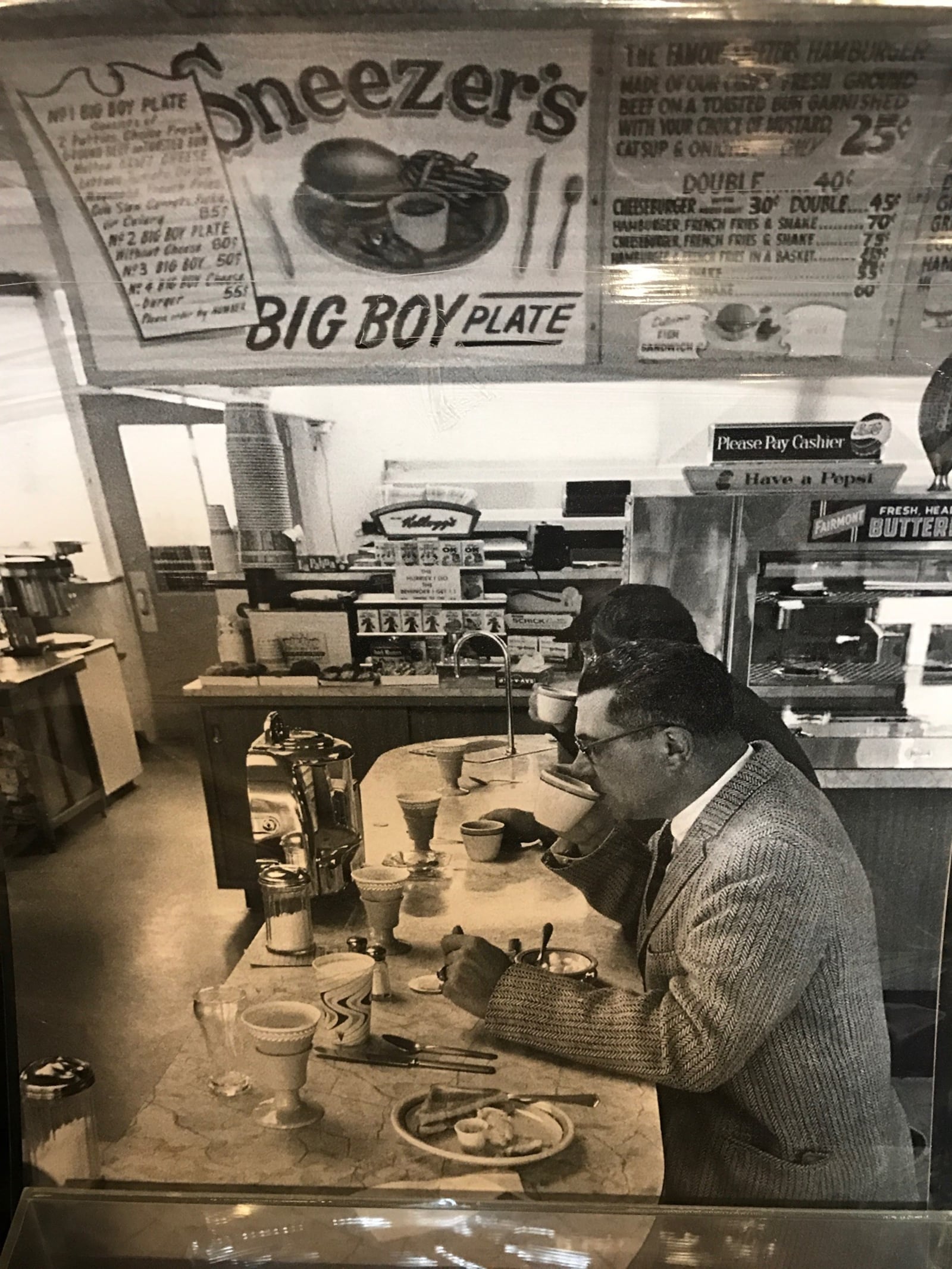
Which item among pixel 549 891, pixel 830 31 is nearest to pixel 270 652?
pixel 549 891

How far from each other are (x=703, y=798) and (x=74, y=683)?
818mm

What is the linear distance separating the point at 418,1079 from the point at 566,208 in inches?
42.8

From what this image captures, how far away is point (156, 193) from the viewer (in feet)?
2.98

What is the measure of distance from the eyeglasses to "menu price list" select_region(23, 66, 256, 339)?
65 centimetres

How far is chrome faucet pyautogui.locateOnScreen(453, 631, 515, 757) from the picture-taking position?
3.26 feet

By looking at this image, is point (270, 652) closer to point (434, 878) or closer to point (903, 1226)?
point (434, 878)

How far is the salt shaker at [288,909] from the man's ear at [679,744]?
50cm

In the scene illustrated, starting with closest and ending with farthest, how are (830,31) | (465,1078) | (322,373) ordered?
(830,31) → (322,373) → (465,1078)

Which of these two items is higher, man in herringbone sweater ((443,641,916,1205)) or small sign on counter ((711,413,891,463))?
small sign on counter ((711,413,891,463))

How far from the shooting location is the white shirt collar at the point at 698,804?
1005 millimetres

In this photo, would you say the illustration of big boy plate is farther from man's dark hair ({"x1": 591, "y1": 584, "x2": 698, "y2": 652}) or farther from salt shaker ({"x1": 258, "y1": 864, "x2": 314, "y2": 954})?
salt shaker ({"x1": 258, "y1": 864, "x2": 314, "y2": 954})

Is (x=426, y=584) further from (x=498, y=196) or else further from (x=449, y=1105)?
(x=449, y=1105)

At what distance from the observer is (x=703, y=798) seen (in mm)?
1011

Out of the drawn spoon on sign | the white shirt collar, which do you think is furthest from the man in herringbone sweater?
the drawn spoon on sign
